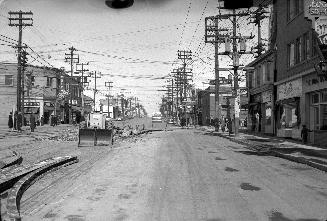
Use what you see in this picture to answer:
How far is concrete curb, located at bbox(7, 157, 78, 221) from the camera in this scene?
6.85m

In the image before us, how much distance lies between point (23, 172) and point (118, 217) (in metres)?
5.46

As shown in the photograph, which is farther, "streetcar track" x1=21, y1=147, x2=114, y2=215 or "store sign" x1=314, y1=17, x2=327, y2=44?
"store sign" x1=314, y1=17, x2=327, y2=44

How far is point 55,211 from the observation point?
289 inches

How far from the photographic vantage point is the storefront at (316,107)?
2341 centimetres

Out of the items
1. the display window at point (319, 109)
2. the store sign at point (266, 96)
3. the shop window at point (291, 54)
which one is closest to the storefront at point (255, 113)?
the store sign at point (266, 96)

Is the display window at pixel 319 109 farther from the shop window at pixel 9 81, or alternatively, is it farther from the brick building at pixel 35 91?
the shop window at pixel 9 81

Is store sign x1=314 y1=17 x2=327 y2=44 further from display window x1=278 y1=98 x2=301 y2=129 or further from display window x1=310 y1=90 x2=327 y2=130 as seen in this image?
display window x1=278 y1=98 x2=301 y2=129

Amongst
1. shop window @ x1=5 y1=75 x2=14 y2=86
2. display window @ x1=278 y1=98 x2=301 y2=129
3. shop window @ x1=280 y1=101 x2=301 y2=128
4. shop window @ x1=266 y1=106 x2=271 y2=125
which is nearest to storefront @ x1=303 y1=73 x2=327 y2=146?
display window @ x1=278 y1=98 x2=301 y2=129

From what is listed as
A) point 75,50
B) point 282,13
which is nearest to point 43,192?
point 282,13

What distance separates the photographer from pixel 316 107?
2512cm

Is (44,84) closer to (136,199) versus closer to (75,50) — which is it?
(75,50)

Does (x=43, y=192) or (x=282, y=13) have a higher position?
(x=282, y=13)

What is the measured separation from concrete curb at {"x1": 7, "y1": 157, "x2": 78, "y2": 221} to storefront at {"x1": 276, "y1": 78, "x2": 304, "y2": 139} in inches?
697

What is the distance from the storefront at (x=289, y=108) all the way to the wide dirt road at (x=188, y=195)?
14447 millimetres
